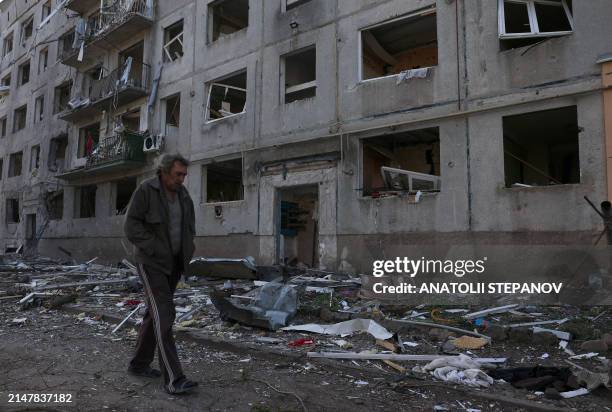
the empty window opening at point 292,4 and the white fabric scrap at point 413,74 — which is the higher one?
the empty window opening at point 292,4

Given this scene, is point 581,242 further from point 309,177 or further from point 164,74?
point 164,74

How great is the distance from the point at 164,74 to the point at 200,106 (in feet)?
9.39

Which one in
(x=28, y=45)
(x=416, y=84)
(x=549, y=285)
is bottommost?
(x=549, y=285)

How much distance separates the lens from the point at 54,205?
23.9 metres

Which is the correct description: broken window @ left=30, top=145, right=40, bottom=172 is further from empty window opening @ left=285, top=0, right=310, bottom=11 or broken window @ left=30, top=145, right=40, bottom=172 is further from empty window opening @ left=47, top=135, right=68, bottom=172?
empty window opening @ left=285, top=0, right=310, bottom=11

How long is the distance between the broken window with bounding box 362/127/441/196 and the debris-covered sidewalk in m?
3.61

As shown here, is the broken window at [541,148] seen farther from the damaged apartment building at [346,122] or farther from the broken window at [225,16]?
the broken window at [225,16]

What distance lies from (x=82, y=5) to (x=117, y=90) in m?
7.66

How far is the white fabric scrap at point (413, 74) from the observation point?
36.1 feet

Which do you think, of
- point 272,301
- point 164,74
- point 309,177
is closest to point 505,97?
point 309,177

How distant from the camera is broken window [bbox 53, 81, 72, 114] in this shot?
2455 cm

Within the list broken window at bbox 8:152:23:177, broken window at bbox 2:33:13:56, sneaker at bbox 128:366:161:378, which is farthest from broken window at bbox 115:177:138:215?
broken window at bbox 2:33:13:56

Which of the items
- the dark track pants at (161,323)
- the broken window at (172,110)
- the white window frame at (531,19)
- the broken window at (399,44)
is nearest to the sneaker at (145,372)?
the dark track pants at (161,323)

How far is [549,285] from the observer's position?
782 cm
